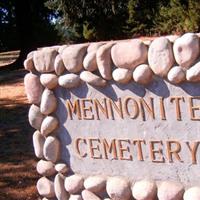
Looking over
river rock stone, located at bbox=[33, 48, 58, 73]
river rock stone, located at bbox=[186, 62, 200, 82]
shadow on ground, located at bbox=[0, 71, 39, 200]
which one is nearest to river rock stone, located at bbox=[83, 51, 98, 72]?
river rock stone, located at bbox=[33, 48, 58, 73]

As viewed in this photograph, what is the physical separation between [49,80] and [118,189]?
84 cm

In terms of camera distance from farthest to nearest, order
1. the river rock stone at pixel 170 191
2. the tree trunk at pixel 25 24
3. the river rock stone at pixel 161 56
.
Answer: the tree trunk at pixel 25 24, the river rock stone at pixel 170 191, the river rock stone at pixel 161 56

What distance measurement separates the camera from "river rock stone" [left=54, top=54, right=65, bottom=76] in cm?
368

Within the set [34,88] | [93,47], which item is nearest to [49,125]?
[34,88]

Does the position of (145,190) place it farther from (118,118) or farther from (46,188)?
(46,188)

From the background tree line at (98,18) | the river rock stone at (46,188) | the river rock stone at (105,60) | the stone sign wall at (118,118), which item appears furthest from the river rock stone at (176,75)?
the background tree line at (98,18)

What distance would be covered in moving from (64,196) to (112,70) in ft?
3.18

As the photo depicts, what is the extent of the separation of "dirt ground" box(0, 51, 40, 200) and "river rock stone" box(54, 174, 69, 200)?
2.65 feet

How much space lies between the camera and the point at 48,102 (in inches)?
150

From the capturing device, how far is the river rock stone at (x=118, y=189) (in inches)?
138

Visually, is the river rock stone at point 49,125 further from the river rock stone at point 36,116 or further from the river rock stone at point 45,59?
the river rock stone at point 45,59

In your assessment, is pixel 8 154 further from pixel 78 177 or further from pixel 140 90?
pixel 140 90

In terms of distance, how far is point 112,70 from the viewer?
346 cm

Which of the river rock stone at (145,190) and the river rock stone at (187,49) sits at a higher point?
the river rock stone at (187,49)
